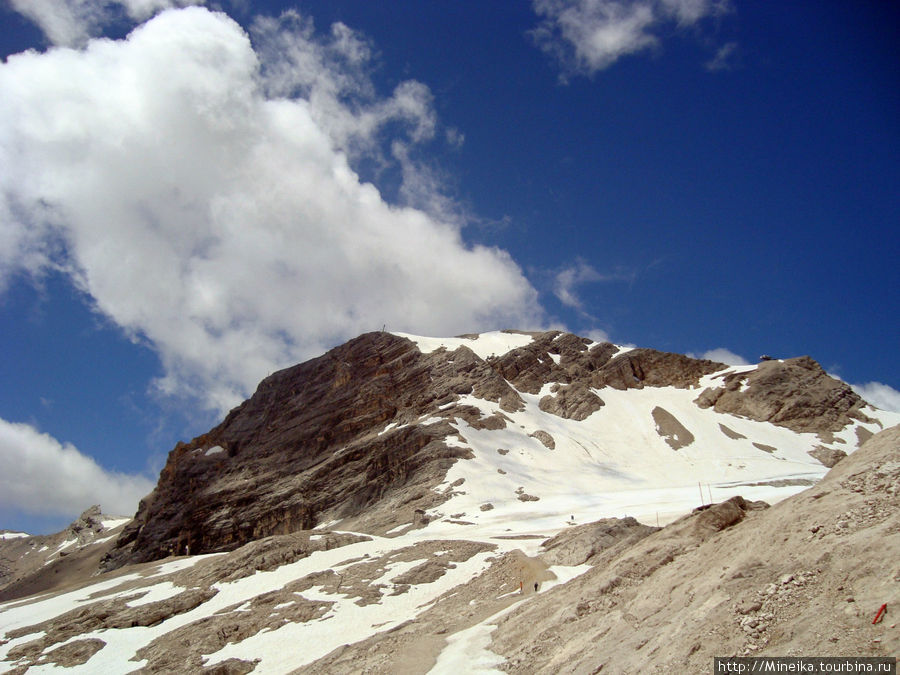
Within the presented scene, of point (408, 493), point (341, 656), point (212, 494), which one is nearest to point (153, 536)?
point (212, 494)

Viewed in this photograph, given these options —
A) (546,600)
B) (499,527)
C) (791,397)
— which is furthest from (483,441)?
(546,600)

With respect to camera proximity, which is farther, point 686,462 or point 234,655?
point 686,462

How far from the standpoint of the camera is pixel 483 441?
3167 inches

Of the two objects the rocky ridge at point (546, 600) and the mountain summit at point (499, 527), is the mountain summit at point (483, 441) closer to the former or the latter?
the mountain summit at point (499, 527)

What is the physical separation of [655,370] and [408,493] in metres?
69.1

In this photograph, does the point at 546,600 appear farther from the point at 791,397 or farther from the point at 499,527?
the point at 791,397

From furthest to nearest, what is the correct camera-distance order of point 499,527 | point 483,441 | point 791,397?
point 791,397
point 483,441
point 499,527

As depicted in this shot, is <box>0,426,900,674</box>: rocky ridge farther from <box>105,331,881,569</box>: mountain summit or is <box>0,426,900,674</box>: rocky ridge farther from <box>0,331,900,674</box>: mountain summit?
<box>105,331,881,569</box>: mountain summit

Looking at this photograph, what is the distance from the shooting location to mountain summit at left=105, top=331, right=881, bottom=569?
68.6 metres

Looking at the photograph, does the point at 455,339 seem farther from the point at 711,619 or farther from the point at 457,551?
the point at 711,619

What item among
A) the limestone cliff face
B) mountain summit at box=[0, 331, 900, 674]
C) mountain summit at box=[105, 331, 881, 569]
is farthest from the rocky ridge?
the limestone cliff face

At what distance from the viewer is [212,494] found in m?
89.8

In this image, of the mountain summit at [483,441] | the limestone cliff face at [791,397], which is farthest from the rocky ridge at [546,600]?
the limestone cliff face at [791,397]

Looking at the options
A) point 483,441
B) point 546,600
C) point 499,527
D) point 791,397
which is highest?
point 791,397
